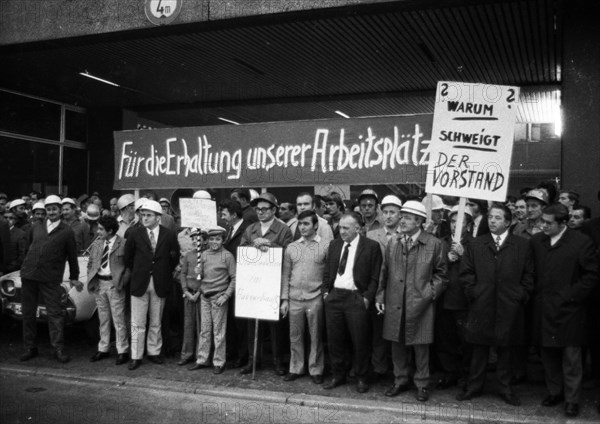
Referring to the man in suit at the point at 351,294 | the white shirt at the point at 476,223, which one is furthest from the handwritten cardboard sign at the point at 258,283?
the white shirt at the point at 476,223

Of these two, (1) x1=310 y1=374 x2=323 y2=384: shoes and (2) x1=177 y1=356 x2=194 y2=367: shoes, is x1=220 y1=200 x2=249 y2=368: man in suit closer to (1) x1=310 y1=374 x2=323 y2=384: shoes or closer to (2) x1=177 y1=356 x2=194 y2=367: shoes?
(2) x1=177 y1=356 x2=194 y2=367: shoes

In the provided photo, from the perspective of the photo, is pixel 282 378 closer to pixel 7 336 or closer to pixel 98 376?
pixel 98 376

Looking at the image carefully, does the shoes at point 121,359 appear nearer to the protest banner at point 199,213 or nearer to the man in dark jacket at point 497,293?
the protest banner at point 199,213

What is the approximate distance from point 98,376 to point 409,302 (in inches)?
153

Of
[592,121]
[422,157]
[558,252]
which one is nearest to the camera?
[558,252]

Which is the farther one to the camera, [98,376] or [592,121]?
[592,121]

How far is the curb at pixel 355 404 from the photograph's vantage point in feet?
18.3

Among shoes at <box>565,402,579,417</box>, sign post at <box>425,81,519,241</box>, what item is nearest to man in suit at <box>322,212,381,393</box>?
sign post at <box>425,81,519,241</box>

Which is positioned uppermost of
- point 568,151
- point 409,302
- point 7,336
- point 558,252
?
point 568,151

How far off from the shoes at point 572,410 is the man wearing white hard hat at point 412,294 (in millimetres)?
1347

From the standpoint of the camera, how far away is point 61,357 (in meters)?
7.63

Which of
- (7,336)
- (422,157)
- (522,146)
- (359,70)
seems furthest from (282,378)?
(522,146)

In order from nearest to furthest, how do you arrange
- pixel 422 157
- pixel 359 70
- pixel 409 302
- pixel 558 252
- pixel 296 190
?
pixel 558 252 → pixel 409 302 → pixel 422 157 → pixel 359 70 → pixel 296 190

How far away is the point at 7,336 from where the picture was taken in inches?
359
